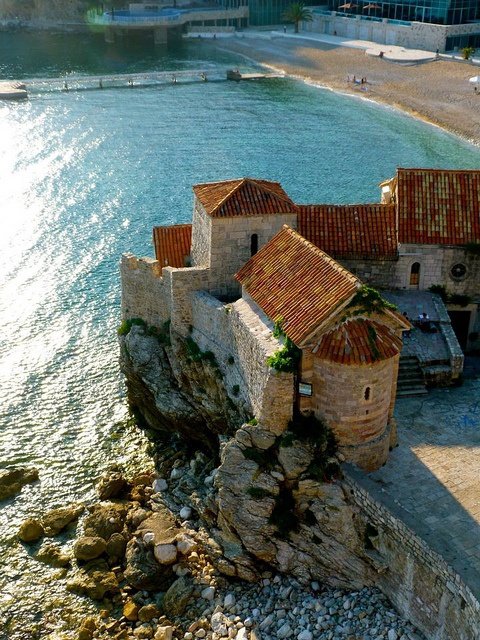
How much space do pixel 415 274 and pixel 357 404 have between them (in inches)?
487

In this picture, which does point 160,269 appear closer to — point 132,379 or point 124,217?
point 132,379

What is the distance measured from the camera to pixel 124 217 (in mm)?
64750

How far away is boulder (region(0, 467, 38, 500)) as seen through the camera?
34.4 metres

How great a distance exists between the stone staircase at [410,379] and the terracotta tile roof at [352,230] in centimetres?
585

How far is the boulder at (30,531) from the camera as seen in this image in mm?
31984

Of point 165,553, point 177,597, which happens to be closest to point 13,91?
point 165,553

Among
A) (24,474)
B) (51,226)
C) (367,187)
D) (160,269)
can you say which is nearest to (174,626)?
(24,474)

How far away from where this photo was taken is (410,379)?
1340 inches

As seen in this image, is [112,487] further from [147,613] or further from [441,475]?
[441,475]

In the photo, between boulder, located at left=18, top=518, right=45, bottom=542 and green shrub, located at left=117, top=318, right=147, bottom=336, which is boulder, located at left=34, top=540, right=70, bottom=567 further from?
green shrub, located at left=117, top=318, right=147, bottom=336

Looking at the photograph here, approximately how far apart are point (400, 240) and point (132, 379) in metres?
14.7

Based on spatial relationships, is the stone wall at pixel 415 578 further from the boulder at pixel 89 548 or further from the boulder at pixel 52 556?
the boulder at pixel 52 556

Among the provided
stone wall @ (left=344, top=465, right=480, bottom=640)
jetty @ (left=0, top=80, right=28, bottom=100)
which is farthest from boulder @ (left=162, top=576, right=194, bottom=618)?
jetty @ (left=0, top=80, right=28, bottom=100)

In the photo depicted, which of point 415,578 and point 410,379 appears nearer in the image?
point 415,578
